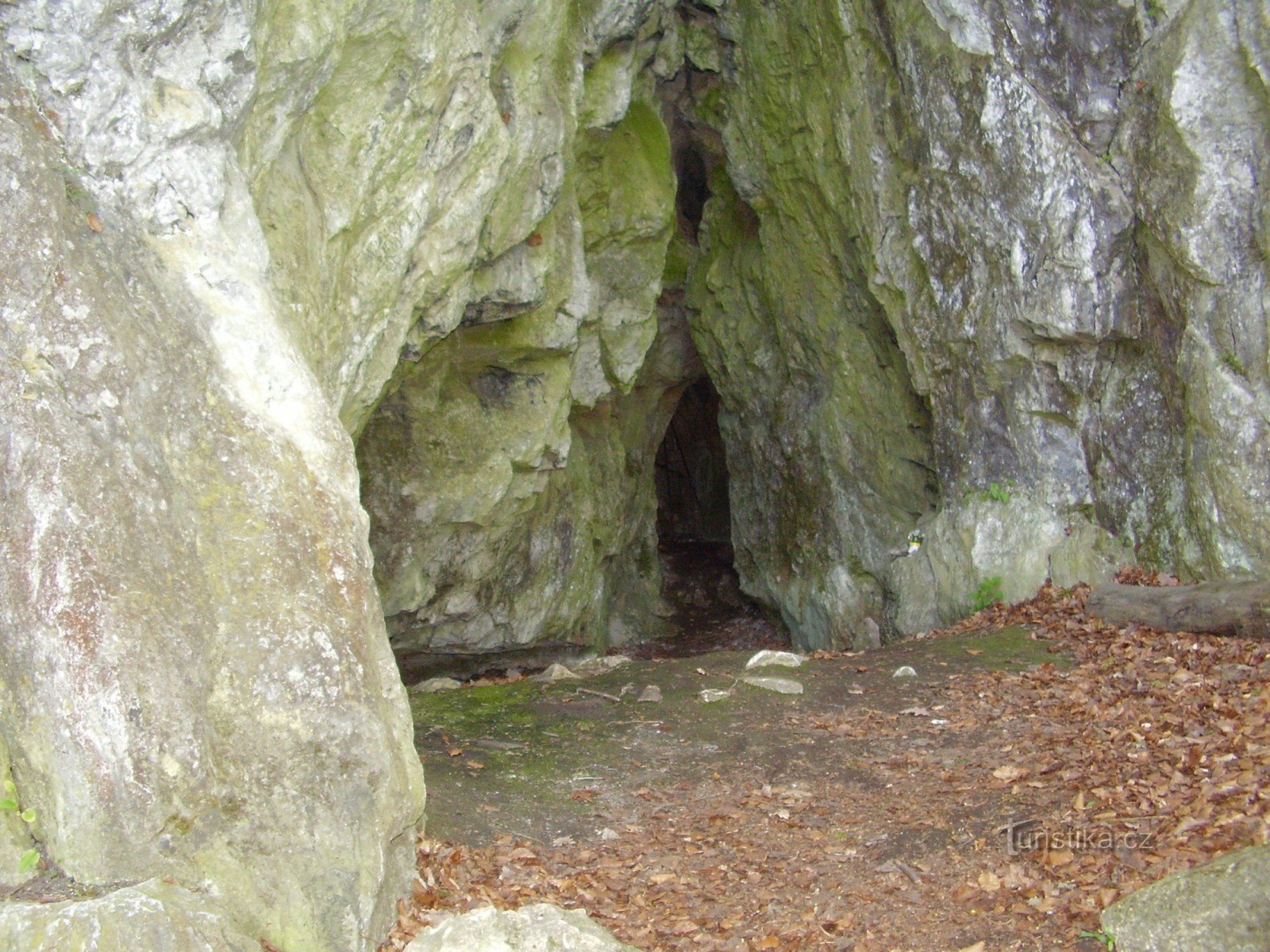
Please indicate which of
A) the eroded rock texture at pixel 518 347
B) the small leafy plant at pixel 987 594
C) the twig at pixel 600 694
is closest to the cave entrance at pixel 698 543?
the eroded rock texture at pixel 518 347

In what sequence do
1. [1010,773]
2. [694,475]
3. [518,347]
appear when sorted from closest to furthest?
[1010,773] → [518,347] → [694,475]

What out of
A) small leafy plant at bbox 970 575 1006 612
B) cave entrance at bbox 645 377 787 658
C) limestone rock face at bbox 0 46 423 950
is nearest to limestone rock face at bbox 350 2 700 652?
cave entrance at bbox 645 377 787 658

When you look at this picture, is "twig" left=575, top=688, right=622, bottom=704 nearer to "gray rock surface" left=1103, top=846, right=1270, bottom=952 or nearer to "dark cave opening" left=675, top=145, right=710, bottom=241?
"gray rock surface" left=1103, top=846, right=1270, bottom=952

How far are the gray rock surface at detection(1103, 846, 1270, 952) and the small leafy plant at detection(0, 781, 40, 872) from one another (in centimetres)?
390

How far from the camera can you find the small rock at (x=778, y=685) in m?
7.89

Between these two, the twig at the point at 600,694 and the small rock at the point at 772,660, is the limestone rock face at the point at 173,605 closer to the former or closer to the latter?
the twig at the point at 600,694

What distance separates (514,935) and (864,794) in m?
2.55

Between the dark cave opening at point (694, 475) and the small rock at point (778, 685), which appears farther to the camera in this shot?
the dark cave opening at point (694, 475)

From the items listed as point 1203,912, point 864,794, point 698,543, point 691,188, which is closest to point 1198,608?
point 864,794

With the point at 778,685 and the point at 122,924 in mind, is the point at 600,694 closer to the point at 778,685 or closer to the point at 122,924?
the point at 778,685

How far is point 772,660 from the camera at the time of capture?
8805 millimetres

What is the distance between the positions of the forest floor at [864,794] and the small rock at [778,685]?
0.29 ft

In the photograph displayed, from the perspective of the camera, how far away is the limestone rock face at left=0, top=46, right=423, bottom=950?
363 centimetres

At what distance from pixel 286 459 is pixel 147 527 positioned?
67cm
